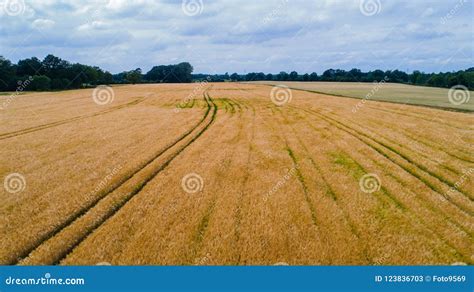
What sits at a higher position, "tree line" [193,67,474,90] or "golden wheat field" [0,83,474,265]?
"golden wheat field" [0,83,474,265]

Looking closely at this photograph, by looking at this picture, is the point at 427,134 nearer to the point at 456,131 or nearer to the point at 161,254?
the point at 456,131

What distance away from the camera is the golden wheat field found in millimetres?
8906

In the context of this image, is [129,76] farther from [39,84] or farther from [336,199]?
[336,199]

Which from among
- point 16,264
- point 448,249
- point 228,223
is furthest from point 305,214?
point 16,264

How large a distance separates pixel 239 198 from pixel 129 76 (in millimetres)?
131189

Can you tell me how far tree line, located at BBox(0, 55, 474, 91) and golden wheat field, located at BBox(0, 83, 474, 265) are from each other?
80.6 m

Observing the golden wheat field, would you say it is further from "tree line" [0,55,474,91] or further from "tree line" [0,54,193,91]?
"tree line" [0,54,193,91]

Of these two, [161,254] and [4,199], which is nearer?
[161,254]

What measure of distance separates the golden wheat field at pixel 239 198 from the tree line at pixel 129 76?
8058 centimetres

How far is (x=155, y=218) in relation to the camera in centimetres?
1070

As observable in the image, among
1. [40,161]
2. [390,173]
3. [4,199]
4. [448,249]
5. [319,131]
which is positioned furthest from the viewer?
[319,131]

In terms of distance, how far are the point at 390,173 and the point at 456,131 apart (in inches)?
539

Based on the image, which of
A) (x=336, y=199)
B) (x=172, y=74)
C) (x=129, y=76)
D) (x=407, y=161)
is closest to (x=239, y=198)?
(x=336, y=199)

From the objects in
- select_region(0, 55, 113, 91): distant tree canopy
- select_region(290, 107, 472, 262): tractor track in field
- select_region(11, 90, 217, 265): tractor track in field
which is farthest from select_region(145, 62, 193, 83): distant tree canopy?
select_region(290, 107, 472, 262): tractor track in field
